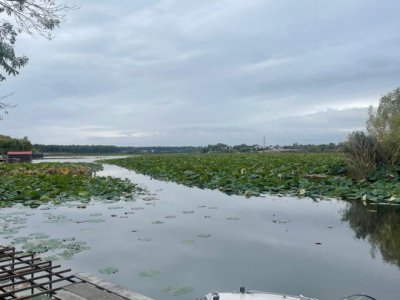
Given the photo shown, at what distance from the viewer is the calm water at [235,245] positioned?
4.90 m

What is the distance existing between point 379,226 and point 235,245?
3.60 m

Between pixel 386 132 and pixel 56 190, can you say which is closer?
pixel 56 190

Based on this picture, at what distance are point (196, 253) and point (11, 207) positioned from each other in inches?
276

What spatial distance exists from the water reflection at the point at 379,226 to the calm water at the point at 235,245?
2 centimetres

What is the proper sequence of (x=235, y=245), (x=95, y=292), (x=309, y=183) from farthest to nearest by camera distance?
(x=309, y=183), (x=235, y=245), (x=95, y=292)

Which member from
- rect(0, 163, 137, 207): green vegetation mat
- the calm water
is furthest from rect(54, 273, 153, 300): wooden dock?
rect(0, 163, 137, 207): green vegetation mat

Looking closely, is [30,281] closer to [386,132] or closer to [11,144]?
[386,132]

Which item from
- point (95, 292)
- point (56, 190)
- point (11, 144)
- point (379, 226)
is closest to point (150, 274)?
point (95, 292)

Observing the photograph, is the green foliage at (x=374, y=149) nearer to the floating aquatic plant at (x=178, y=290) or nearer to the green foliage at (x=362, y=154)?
the green foliage at (x=362, y=154)

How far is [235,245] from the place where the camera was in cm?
671

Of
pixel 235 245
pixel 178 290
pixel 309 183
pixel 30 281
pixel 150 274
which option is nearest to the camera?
pixel 30 281

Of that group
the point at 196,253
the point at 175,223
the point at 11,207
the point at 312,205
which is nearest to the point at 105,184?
the point at 11,207

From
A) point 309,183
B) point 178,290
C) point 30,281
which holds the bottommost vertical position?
point 178,290

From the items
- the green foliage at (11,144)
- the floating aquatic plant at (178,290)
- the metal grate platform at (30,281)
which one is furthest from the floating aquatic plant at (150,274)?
the green foliage at (11,144)
